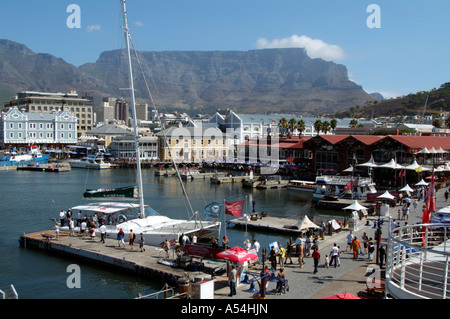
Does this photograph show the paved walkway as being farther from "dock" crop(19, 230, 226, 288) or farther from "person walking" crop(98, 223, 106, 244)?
"person walking" crop(98, 223, 106, 244)

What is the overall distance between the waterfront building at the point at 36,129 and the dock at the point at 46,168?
83.2ft

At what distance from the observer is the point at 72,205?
43938 millimetres

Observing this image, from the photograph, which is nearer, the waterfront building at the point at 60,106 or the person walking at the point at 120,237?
the person walking at the point at 120,237

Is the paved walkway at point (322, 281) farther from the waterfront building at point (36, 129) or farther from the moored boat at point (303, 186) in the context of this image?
the waterfront building at point (36, 129)

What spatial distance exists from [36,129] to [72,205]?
7522cm

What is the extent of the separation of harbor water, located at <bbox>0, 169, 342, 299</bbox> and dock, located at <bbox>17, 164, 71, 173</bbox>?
2634 millimetres

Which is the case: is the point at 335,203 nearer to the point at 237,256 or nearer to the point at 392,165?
the point at 392,165

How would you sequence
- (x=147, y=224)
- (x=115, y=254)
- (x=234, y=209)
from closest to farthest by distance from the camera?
(x=115, y=254) < (x=234, y=209) < (x=147, y=224)

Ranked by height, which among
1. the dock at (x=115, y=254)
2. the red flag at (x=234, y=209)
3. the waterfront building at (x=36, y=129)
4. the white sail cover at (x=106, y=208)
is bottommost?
the dock at (x=115, y=254)

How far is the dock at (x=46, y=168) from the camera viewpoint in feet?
273

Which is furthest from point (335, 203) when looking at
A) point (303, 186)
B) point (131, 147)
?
point (131, 147)

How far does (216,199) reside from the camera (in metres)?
50.2

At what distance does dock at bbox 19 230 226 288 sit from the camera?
2033 centimetres

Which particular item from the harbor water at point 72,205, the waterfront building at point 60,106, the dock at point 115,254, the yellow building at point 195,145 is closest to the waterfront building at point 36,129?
the waterfront building at point 60,106
